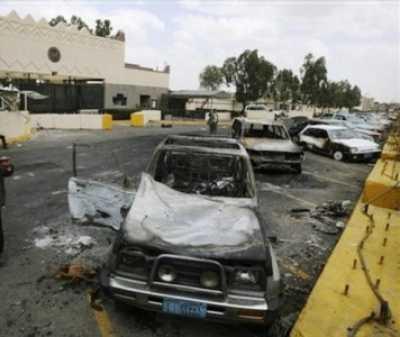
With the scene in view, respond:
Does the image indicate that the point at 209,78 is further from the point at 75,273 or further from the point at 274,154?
the point at 75,273

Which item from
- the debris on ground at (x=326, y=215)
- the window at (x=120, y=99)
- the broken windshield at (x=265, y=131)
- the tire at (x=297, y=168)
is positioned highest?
the window at (x=120, y=99)

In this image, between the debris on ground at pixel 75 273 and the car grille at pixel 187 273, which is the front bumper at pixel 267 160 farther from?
the car grille at pixel 187 273

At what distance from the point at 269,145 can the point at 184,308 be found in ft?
31.6

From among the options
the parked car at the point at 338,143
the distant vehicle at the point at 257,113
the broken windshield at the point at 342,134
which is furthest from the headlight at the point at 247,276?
the distant vehicle at the point at 257,113

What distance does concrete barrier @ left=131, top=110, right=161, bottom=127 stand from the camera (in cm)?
2982

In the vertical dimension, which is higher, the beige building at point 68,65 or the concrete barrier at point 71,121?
the beige building at point 68,65

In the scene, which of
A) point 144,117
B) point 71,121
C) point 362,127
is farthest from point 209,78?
point 71,121

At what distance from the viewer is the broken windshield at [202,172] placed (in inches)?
215

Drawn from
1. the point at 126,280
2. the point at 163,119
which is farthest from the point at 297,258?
the point at 163,119

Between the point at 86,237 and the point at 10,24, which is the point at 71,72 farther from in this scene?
the point at 86,237

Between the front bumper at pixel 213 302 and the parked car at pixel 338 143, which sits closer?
the front bumper at pixel 213 302

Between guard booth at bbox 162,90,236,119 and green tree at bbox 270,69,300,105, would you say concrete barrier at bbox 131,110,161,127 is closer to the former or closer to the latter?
guard booth at bbox 162,90,236,119

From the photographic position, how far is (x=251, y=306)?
11.0ft

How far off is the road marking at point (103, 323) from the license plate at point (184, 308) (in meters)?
0.79
